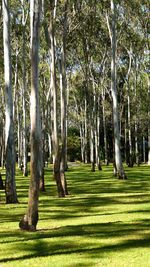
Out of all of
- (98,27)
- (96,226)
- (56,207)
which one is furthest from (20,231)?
(98,27)

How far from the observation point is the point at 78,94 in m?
67.2

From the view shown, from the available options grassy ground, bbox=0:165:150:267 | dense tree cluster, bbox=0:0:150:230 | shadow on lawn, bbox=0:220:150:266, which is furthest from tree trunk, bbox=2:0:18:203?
shadow on lawn, bbox=0:220:150:266

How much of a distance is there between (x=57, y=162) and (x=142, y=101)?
42.6 meters

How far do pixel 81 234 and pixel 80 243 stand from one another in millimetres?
1008

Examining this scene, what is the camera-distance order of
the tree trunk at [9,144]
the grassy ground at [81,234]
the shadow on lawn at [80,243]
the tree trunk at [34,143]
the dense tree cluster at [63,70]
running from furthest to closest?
the tree trunk at [9,144] → the dense tree cluster at [63,70] → the tree trunk at [34,143] → the shadow on lawn at [80,243] → the grassy ground at [81,234]

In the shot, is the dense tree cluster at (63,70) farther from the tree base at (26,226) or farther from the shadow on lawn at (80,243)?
the shadow on lawn at (80,243)

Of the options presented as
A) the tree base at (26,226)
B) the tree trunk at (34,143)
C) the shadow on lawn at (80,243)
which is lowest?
the shadow on lawn at (80,243)

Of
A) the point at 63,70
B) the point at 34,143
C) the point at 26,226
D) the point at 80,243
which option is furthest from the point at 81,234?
the point at 63,70

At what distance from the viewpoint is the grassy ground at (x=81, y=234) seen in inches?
373

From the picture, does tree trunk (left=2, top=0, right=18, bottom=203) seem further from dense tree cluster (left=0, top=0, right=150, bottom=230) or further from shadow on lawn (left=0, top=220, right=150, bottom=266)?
shadow on lawn (left=0, top=220, right=150, bottom=266)

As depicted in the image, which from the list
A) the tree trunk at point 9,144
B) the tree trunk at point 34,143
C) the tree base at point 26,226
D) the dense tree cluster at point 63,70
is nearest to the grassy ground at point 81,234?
the tree base at point 26,226

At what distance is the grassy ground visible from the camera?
948 centimetres

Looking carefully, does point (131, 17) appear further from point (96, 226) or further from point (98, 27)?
point (96, 226)

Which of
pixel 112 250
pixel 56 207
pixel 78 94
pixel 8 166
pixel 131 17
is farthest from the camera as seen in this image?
pixel 78 94
